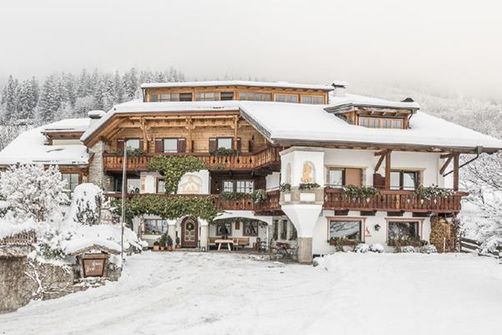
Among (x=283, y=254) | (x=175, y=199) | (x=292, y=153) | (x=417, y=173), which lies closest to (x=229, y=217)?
(x=175, y=199)

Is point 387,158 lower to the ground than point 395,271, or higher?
higher

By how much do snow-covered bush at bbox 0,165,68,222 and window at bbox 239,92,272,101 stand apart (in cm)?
1571

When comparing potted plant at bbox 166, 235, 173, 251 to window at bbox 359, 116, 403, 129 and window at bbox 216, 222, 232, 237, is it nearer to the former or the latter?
window at bbox 216, 222, 232, 237

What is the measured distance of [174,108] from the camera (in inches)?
1458

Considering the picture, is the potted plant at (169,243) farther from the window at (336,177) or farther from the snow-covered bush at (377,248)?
the snow-covered bush at (377,248)

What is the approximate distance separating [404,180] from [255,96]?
12.0 metres

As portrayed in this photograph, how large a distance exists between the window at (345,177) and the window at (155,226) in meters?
11.8

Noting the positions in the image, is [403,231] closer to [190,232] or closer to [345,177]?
[345,177]

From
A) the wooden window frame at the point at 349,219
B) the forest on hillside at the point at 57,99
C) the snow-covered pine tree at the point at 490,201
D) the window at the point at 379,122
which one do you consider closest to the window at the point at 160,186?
the wooden window frame at the point at 349,219

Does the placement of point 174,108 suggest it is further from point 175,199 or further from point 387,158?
point 387,158

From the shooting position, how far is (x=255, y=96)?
40.3 metres

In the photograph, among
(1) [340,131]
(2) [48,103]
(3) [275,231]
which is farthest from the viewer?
(2) [48,103]

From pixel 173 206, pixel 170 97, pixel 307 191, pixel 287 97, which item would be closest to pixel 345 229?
pixel 307 191

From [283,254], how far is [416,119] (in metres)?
12.3
